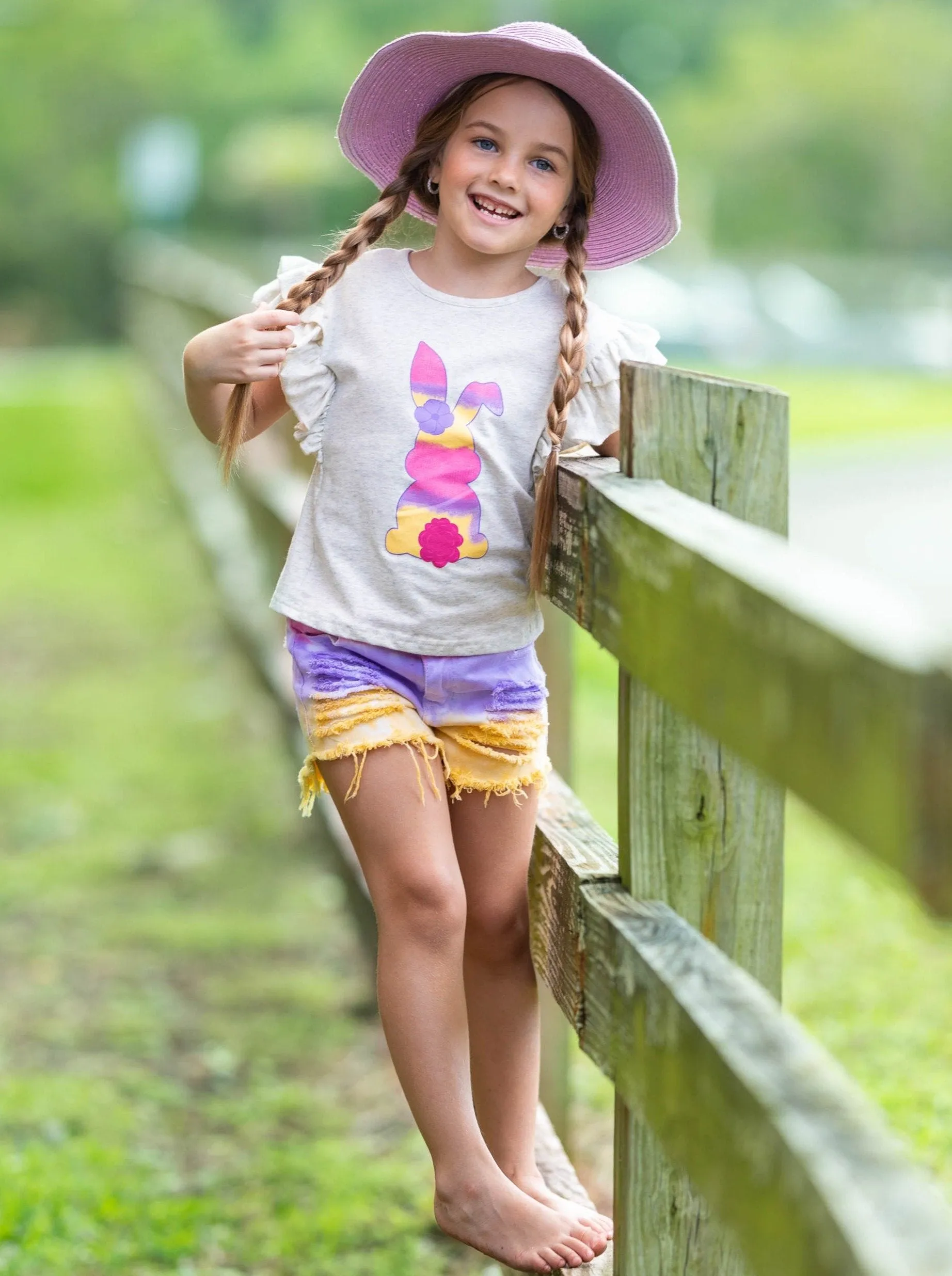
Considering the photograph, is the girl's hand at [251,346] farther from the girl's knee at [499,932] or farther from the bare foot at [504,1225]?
the bare foot at [504,1225]

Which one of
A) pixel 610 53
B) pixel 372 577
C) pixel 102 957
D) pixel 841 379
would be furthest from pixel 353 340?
pixel 610 53

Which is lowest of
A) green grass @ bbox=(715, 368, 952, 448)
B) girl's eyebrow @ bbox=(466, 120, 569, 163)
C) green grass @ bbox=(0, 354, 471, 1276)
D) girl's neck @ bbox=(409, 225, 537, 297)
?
green grass @ bbox=(0, 354, 471, 1276)

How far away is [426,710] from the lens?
7.42 feet

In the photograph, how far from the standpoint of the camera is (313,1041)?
4070 millimetres

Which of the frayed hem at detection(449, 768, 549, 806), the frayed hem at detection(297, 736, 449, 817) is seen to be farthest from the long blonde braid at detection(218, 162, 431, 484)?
the frayed hem at detection(449, 768, 549, 806)

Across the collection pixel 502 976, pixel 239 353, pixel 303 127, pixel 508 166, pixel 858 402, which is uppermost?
pixel 303 127

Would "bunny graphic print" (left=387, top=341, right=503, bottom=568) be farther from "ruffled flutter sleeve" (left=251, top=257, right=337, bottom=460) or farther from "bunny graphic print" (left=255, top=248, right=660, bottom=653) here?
"ruffled flutter sleeve" (left=251, top=257, right=337, bottom=460)

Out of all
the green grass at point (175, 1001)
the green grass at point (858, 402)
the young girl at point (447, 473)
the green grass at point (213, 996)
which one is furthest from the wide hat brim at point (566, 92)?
the green grass at point (858, 402)

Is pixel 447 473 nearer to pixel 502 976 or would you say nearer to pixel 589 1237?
pixel 502 976

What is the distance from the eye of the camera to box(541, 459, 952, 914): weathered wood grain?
1.10m

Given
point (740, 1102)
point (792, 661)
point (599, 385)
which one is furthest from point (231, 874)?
point (792, 661)

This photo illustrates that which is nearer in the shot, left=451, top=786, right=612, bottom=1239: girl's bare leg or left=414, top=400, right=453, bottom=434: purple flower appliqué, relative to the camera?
left=414, top=400, right=453, bottom=434: purple flower appliqué

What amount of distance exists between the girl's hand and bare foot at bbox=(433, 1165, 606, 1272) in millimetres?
1026

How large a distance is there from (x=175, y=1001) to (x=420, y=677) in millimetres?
2280
